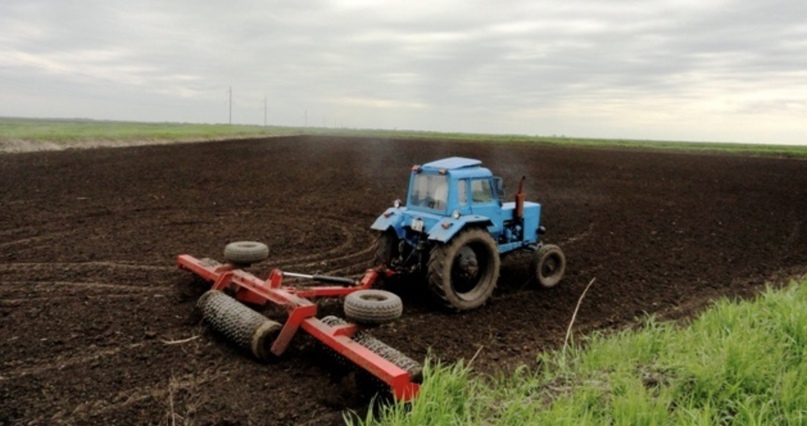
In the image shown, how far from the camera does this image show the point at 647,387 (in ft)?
16.4

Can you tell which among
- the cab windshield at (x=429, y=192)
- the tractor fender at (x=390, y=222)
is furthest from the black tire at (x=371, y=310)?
the cab windshield at (x=429, y=192)

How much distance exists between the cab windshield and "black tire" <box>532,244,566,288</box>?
6.43 ft

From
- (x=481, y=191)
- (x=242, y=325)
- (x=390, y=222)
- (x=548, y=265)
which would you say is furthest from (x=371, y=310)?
(x=548, y=265)

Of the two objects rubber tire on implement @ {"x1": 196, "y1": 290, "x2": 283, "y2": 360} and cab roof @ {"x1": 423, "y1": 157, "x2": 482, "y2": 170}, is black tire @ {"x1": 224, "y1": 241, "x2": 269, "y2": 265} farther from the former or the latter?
cab roof @ {"x1": 423, "y1": 157, "x2": 482, "y2": 170}

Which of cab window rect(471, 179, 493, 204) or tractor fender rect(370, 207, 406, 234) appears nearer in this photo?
tractor fender rect(370, 207, 406, 234)

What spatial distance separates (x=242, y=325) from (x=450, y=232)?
265 cm

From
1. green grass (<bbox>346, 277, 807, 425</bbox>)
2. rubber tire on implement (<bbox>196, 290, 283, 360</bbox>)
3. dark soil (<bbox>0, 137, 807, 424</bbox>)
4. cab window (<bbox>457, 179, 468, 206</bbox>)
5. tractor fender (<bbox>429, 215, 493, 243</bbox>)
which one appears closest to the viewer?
green grass (<bbox>346, 277, 807, 425</bbox>)

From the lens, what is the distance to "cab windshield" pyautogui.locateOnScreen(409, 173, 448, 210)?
7609 mm

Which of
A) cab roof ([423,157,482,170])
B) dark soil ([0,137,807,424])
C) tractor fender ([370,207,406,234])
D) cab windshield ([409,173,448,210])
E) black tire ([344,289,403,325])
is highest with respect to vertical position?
cab roof ([423,157,482,170])

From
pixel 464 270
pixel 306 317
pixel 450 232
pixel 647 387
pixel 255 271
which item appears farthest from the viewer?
pixel 255 271

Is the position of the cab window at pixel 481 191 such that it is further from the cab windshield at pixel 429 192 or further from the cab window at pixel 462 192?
the cab windshield at pixel 429 192

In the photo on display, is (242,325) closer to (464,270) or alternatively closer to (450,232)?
(450,232)

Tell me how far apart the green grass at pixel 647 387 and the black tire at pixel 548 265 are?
2551mm

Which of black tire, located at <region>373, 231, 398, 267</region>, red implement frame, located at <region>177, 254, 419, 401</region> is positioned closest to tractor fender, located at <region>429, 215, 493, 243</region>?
black tire, located at <region>373, 231, 398, 267</region>
